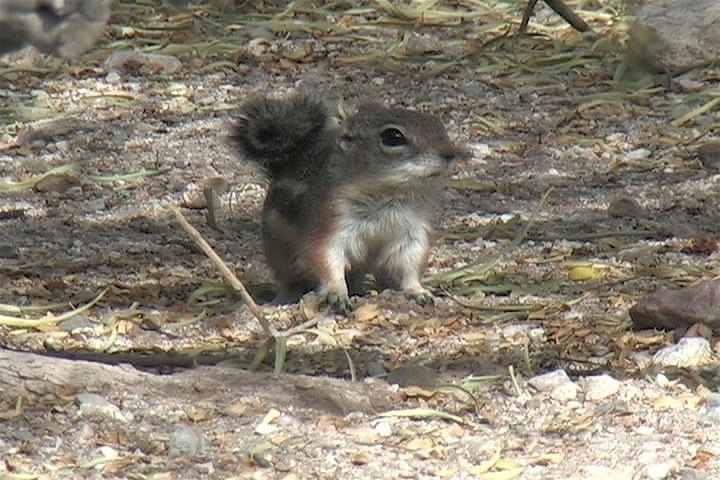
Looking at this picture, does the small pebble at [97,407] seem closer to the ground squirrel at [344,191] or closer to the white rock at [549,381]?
the white rock at [549,381]

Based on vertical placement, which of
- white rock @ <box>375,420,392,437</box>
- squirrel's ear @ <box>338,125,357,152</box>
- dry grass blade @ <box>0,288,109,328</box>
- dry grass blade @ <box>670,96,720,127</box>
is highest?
white rock @ <box>375,420,392,437</box>

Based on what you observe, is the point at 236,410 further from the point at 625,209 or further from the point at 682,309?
the point at 625,209

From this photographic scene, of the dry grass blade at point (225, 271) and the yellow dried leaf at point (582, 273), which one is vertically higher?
the dry grass blade at point (225, 271)

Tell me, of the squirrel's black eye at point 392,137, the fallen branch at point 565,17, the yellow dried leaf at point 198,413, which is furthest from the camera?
the fallen branch at point 565,17

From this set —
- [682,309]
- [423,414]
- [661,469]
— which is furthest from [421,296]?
[661,469]

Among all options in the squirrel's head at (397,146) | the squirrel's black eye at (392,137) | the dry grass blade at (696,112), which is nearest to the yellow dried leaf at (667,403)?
the squirrel's head at (397,146)

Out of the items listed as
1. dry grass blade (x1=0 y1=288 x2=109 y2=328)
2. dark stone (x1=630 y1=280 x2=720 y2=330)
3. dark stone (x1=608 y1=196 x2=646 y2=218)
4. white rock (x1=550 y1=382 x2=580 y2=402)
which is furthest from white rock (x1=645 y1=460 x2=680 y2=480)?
dark stone (x1=608 y1=196 x2=646 y2=218)

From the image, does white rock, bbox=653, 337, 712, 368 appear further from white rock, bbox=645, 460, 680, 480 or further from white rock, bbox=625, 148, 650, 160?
white rock, bbox=625, 148, 650, 160

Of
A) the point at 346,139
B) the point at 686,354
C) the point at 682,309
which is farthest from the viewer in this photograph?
the point at 346,139
